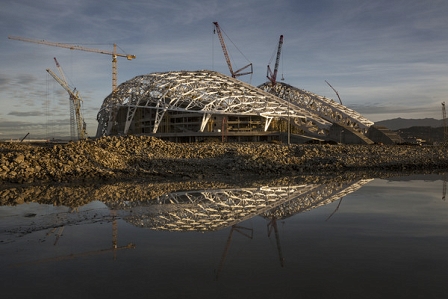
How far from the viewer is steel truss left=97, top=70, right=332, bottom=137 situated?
168 ft

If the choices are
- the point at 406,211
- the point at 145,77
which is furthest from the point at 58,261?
the point at 145,77

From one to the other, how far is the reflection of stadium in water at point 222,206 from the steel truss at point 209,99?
34904mm

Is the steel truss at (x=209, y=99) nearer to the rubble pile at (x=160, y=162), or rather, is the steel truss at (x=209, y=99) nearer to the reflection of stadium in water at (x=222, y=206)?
the rubble pile at (x=160, y=162)

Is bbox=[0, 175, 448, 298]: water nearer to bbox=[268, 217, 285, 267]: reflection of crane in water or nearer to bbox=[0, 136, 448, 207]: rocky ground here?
bbox=[268, 217, 285, 267]: reflection of crane in water

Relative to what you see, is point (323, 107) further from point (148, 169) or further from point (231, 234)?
point (231, 234)

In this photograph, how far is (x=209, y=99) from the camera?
52562 millimetres

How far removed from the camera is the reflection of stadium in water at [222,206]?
369 inches

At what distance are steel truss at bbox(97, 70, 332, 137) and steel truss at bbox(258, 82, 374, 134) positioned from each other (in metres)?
5.53

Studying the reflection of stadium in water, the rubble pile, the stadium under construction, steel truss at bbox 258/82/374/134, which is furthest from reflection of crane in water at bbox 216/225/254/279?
steel truss at bbox 258/82/374/134

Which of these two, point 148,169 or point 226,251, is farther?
point 148,169

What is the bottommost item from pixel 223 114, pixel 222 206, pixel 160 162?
pixel 222 206

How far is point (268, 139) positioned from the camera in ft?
174

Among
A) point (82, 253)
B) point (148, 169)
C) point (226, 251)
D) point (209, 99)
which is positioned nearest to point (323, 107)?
point (209, 99)

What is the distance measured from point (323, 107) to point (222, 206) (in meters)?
55.2
